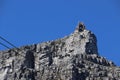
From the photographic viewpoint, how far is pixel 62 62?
154m

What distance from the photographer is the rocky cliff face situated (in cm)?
14650

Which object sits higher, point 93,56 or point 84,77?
point 93,56

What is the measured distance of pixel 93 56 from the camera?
154750 millimetres

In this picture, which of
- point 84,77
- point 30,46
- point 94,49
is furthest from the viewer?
point 30,46

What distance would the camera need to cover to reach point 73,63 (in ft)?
483

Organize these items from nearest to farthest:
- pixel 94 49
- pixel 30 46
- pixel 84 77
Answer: pixel 84 77 → pixel 94 49 → pixel 30 46

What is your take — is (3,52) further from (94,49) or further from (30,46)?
(94,49)

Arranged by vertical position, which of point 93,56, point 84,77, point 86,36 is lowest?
point 84,77

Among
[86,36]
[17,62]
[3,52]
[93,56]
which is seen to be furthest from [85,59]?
[3,52]

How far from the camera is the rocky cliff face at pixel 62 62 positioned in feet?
481

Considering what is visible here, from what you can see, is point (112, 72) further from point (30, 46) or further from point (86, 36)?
point (30, 46)

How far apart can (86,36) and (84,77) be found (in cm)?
2257

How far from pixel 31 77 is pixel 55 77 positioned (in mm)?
8944

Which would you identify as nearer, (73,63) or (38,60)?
(73,63)
